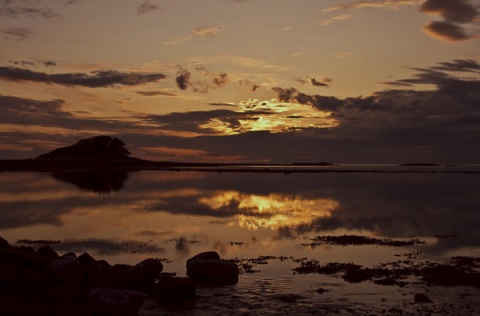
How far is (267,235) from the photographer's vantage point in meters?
29.4

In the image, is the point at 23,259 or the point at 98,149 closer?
the point at 23,259

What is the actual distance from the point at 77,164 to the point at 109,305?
158071 millimetres

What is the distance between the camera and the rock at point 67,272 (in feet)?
54.2

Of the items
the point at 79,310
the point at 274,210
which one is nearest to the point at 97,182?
the point at 274,210

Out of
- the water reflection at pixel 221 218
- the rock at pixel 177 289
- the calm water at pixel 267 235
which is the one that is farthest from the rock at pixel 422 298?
the water reflection at pixel 221 218

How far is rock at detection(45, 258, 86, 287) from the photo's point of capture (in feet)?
54.2

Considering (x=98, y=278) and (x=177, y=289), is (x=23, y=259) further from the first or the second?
(x=177, y=289)

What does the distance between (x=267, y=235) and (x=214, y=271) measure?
35.9 ft

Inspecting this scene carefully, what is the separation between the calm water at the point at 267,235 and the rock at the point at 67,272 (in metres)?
2.79

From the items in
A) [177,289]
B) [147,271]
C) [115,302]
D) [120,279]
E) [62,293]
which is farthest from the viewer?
[147,271]

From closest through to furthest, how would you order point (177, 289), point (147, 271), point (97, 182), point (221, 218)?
1. point (177, 289)
2. point (147, 271)
3. point (221, 218)
4. point (97, 182)

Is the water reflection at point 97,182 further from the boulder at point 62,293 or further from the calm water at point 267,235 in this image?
the boulder at point 62,293

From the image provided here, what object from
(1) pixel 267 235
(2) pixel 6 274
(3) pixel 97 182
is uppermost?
(3) pixel 97 182

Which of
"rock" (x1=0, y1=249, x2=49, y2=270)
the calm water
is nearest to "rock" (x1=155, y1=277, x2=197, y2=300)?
the calm water
